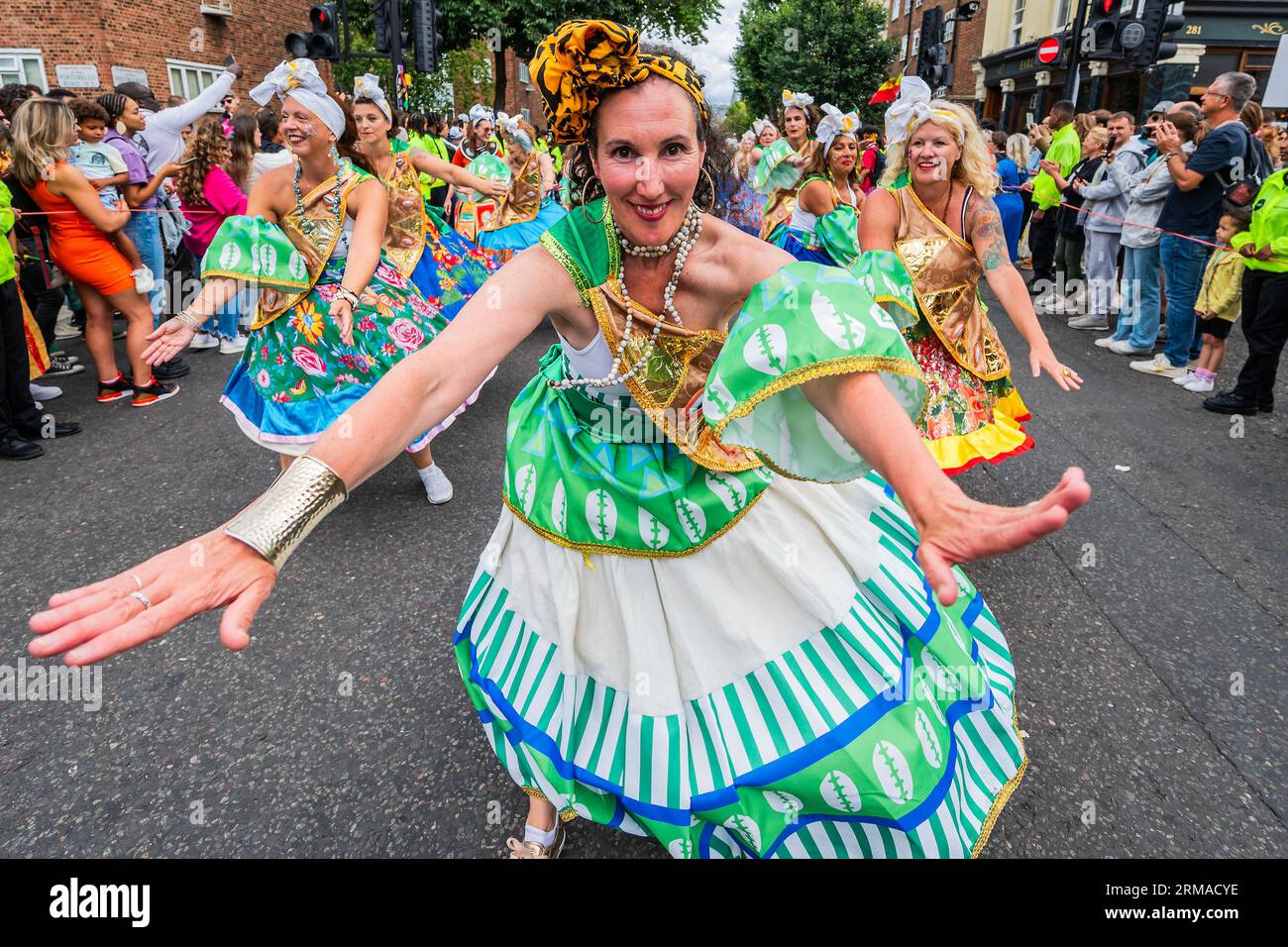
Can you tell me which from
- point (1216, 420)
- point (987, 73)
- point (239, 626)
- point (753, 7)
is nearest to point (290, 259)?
point (239, 626)

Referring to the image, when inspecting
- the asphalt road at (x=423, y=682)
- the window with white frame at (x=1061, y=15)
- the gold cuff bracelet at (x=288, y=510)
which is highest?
the window with white frame at (x=1061, y=15)

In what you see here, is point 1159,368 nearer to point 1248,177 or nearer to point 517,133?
point 1248,177

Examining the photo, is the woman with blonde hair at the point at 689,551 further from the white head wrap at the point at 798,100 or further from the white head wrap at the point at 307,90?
the white head wrap at the point at 798,100

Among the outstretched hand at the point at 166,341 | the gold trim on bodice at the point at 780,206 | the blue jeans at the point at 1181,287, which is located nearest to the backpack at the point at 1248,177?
the blue jeans at the point at 1181,287

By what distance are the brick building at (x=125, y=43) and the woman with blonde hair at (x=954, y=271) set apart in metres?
17.8

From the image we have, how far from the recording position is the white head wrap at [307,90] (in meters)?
3.53

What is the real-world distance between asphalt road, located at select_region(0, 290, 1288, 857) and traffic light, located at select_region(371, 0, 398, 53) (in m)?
9.10

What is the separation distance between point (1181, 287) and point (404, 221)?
6.00 metres

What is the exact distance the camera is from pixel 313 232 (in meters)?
3.66

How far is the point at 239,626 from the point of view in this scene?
41.4 inches

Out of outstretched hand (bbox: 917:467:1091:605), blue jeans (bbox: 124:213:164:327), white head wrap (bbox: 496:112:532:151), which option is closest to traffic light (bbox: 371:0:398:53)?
white head wrap (bbox: 496:112:532:151)

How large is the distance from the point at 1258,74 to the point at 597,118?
22.3 m

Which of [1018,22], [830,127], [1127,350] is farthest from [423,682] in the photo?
[1018,22]

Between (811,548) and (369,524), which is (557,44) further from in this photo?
(369,524)
